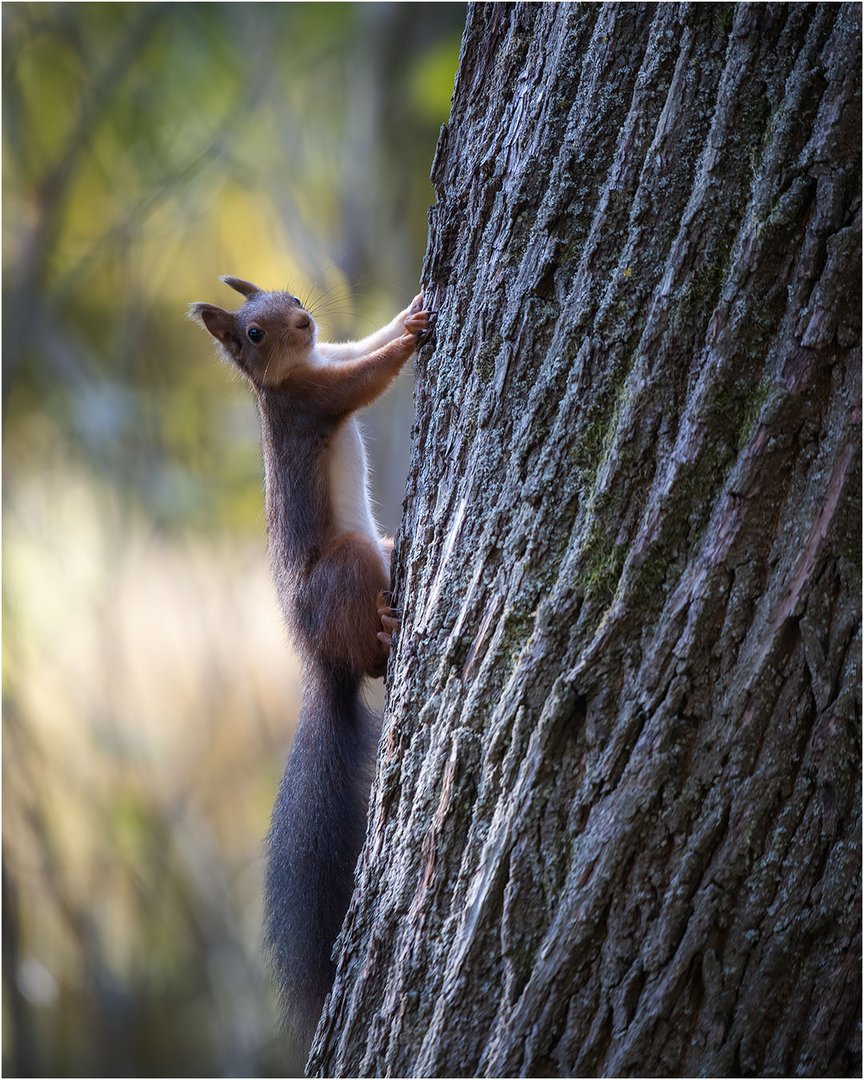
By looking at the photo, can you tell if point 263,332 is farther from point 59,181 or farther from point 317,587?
point 59,181

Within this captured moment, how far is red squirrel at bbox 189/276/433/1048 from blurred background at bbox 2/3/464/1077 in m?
2.51

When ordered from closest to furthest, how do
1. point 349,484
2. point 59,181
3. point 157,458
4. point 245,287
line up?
point 349,484
point 245,287
point 59,181
point 157,458

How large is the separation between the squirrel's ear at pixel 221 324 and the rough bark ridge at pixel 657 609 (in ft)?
5.54

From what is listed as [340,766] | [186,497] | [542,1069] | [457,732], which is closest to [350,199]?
[186,497]

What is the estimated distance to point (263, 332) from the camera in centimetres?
319

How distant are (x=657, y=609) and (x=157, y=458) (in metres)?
5.92

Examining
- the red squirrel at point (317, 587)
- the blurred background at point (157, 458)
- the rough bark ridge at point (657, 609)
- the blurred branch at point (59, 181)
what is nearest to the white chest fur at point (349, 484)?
the red squirrel at point (317, 587)

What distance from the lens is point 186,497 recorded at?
6.70m

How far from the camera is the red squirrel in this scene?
7.36 feet

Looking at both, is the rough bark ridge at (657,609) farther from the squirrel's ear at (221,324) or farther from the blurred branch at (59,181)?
the blurred branch at (59,181)

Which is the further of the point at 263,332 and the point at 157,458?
the point at 157,458

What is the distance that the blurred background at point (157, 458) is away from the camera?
6293 millimetres

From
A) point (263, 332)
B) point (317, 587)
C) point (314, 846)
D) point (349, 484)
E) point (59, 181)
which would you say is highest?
point (59, 181)

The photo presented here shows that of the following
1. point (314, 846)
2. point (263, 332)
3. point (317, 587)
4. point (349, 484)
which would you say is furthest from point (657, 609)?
point (263, 332)
